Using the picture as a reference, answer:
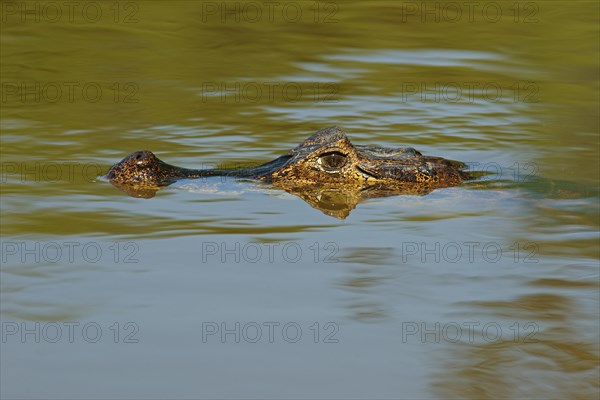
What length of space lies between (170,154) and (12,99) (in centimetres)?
266

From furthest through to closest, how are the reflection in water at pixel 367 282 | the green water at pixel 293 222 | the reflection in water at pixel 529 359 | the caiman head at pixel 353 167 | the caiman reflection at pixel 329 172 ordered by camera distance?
the caiman head at pixel 353 167 < the caiman reflection at pixel 329 172 < the reflection in water at pixel 367 282 < the green water at pixel 293 222 < the reflection in water at pixel 529 359

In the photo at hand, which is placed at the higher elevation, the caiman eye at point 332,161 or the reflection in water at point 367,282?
the caiman eye at point 332,161

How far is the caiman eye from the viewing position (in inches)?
319

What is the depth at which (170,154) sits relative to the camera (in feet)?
30.1

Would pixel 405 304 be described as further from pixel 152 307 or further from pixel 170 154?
pixel 170 154

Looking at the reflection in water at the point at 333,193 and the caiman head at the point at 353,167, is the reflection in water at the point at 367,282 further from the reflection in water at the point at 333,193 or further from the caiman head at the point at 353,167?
the caiman head at the point at 353,167

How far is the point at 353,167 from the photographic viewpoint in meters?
8.16

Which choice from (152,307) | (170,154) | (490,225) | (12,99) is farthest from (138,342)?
(12,99)

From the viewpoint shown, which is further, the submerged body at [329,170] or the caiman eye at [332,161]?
the caiman eye at [332,161]

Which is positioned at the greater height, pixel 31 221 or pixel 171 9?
pixel 171 9

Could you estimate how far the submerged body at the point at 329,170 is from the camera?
797cm

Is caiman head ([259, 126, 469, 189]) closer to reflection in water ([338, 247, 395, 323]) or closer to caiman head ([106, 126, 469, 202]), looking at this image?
caiman head ([106, 126, 469, 202])

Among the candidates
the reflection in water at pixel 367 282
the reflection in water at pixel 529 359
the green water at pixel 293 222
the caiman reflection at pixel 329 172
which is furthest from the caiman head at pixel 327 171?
the reflection in water at pixel 529 359

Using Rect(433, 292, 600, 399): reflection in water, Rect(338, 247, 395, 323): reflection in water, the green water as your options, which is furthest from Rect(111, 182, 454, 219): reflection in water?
Rect(433, 292, 600, 399): reflection in water
